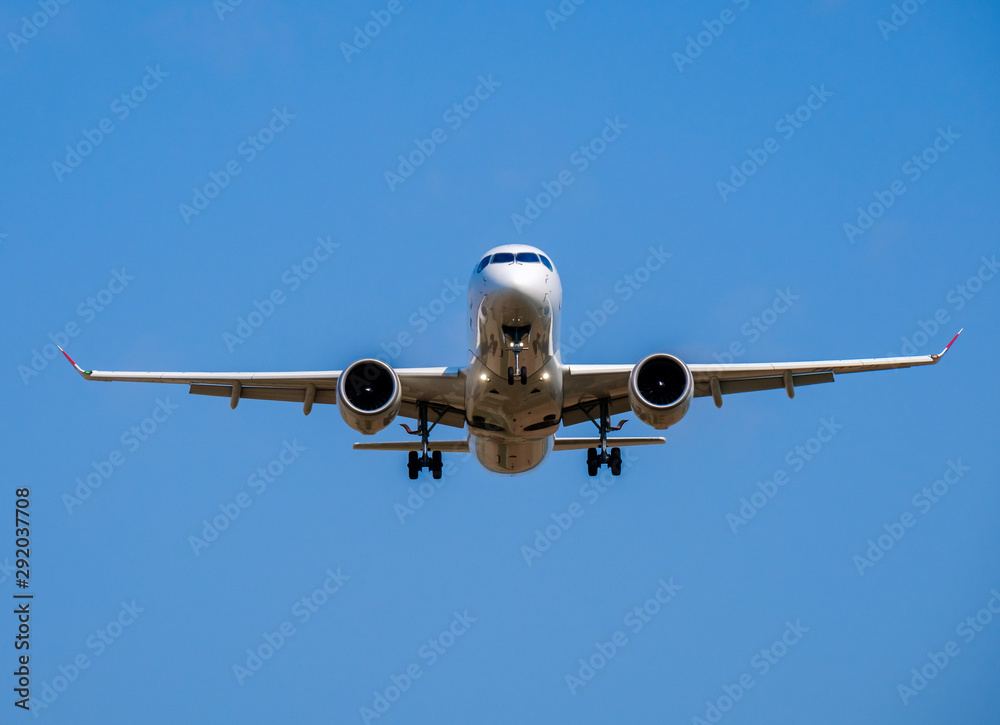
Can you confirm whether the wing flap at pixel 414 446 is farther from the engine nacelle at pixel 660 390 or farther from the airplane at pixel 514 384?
the engine nacelle at pixel 660 390

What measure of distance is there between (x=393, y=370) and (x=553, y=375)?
3926 mm

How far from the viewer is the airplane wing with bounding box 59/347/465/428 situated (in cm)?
2730

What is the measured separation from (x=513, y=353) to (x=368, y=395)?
406 centimetres

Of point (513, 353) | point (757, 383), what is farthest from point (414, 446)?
point (757, 383)

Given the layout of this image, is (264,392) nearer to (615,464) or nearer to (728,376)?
(615,464)

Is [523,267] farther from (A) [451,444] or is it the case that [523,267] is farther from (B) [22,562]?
(B) [22,562]

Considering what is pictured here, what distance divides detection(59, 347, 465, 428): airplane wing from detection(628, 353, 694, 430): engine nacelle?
457 centimetres

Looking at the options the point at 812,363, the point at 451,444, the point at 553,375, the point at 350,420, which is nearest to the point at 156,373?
the point at 350,420

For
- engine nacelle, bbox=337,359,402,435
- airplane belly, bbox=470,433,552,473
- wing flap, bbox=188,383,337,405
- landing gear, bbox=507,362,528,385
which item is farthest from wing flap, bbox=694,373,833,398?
wing flap, bbox=188,383,337,405

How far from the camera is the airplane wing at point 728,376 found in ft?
89.6

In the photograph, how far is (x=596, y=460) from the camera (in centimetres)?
2967

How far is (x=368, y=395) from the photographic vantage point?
2597cm

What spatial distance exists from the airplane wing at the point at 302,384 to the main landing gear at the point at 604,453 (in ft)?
12.6

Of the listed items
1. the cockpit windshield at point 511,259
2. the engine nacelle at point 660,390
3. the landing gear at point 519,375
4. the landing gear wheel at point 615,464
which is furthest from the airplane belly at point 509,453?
the cockpit windshield at point 511,259
